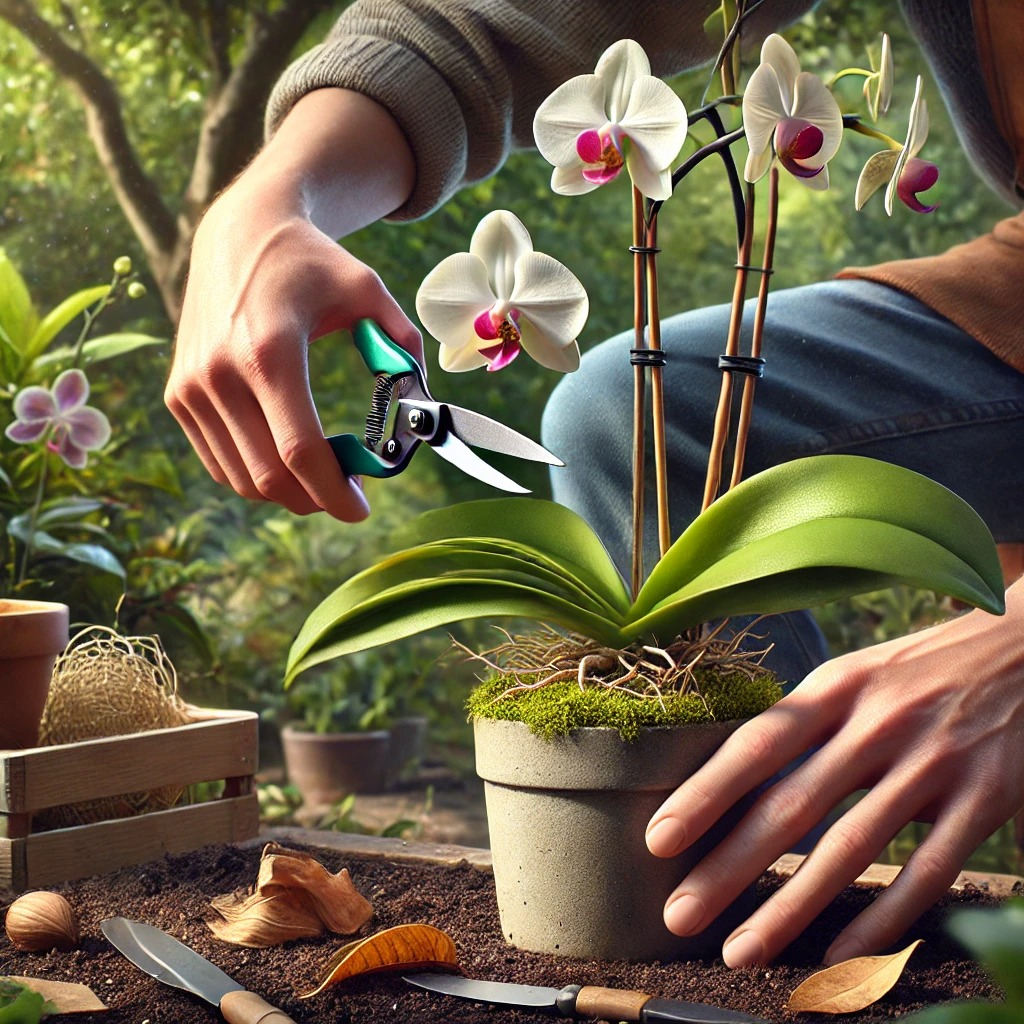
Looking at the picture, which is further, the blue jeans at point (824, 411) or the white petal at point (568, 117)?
the blue jeans at point (824, 411)

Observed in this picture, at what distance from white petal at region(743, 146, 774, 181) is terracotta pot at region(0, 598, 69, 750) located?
2.17 ft

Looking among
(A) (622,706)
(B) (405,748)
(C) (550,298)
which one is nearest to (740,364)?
(C) (550,298)

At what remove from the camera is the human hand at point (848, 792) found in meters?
0.65

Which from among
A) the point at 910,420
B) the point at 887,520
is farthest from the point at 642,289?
the point at 910,420

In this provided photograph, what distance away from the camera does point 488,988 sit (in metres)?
0.63

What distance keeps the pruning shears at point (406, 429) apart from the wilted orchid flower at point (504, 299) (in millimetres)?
38

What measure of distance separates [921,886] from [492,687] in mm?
288

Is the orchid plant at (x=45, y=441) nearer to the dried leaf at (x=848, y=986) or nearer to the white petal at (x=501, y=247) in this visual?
the white petal at (x=501, y=247)

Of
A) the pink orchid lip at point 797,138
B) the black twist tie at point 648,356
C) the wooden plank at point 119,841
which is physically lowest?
the wooden plank at point 119,841

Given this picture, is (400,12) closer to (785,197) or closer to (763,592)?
(763,592)

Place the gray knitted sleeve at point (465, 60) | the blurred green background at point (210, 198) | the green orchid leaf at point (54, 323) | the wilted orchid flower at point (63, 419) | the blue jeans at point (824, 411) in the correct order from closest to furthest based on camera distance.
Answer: the gray knitted sleeve at point (465, 60) → the blue jeans at point (824, 411) → the wilted orchid flower at point (63, 419) → the green orchid leaf at point (54, 323) → the blurred green background at point (210, 198)

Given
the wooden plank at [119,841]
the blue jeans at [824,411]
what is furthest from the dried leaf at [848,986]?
the wooden plank at [119,841]

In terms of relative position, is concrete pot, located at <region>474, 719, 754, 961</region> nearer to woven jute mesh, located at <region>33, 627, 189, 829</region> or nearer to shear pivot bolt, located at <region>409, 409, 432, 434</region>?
shear pivot bolt, located at <region>409, 409, 432, 434</region>

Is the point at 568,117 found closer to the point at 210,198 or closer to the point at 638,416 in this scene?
the point at 638,416
